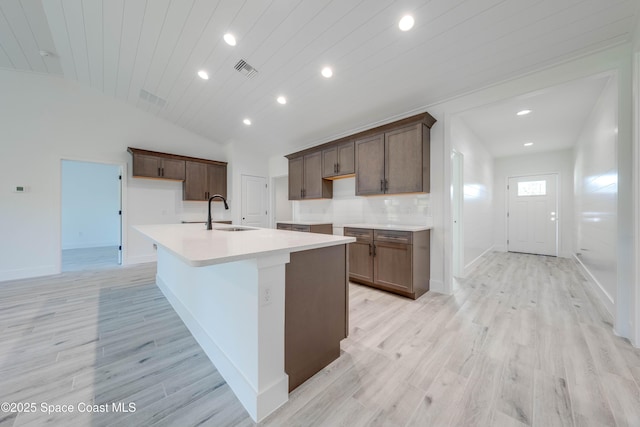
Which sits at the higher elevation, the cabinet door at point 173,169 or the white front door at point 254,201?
the cabinet door at point 173,169

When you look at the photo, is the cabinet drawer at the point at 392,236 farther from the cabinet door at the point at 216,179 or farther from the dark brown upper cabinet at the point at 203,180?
the dark brown upper cabinet at the point at 203,180

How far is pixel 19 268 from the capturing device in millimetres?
3789

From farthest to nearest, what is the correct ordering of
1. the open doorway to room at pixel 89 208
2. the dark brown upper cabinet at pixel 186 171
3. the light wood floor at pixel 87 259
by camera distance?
the open doorway to room at pixel 89 208, the dark brown upper cabinet at pixel 186 171, the light wood floor at pixel 87 259

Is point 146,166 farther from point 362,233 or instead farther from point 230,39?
point 362,233

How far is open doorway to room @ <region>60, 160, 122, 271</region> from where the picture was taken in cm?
654

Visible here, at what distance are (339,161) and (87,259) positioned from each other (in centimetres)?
605

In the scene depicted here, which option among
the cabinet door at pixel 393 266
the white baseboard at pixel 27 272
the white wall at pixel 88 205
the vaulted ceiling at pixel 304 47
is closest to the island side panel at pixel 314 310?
the cabinet door at pixel 393 266

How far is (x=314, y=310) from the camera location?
1.54 metres

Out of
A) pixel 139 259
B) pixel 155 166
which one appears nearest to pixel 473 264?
pixel 155 166

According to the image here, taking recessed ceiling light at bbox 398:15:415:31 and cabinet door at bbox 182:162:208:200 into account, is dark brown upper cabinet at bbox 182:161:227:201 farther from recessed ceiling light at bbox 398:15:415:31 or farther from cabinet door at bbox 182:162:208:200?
recessed ceiling light at bbox 398:15:415:31

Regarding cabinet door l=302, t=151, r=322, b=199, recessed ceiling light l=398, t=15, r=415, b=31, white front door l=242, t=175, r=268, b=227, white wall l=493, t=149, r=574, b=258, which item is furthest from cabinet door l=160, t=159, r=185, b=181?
white wall l=493, t=149, r=574, b=258

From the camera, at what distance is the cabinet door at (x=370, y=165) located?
10.9 feet

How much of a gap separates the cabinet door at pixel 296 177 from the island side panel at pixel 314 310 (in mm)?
3105

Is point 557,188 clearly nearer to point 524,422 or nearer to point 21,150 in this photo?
point 524,422
